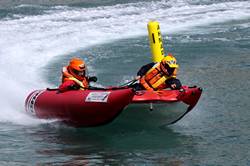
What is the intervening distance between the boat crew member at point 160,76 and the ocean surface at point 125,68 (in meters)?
0.66

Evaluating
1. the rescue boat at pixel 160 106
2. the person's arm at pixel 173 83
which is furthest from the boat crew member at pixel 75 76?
the person's arm at pixel 173 83

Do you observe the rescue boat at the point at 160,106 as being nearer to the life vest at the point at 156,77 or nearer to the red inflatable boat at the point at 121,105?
the red inflatable boat at the point at 121,105

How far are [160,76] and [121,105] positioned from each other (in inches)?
47.1

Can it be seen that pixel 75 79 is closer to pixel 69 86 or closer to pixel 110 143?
pixel 69 86

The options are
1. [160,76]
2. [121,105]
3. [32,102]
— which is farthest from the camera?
[32,102]

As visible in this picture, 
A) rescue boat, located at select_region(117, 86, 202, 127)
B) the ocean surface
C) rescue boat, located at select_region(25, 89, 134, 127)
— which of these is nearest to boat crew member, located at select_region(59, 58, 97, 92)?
rescue boat, located at select_region(25, 89, 134, 127)

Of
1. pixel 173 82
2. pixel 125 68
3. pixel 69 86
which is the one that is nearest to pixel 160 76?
pixel 173 82

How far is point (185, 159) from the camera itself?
10.3 metres

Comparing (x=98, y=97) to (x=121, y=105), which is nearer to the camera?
(x=121, y=105)

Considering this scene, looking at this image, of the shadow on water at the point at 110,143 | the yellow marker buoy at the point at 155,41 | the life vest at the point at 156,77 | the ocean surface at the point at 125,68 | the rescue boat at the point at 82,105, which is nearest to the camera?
the shadow on water at the point at 110,143

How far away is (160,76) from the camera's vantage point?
12023 mm

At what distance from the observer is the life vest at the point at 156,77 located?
12.0m

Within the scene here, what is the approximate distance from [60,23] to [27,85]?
28.8 feet

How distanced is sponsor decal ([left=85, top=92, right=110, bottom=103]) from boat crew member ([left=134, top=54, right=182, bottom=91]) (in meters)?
1.02
